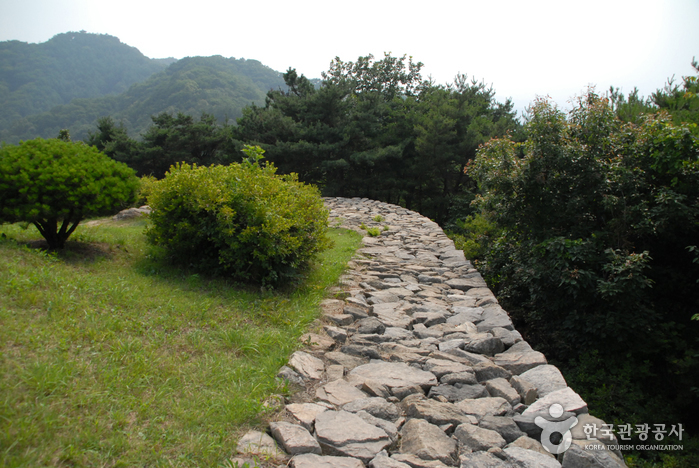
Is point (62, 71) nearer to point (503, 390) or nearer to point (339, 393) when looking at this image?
point (339, 393)

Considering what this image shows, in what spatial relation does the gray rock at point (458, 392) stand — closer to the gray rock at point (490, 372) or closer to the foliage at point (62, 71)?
the gray rock at point (490, 372)

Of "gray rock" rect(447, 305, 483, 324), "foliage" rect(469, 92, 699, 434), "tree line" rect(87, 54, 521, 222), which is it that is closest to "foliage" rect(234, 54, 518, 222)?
"tree line" rect(87, 54, 521, 222)

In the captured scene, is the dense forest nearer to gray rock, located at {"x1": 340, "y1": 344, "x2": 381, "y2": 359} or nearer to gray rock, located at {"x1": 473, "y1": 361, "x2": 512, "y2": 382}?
gray rock, located at {"x1": 473, "y1": 361, "x2": 512, "y2": 382}

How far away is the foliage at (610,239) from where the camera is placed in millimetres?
4688

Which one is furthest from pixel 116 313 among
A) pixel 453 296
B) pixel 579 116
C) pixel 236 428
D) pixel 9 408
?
pixel 579 116

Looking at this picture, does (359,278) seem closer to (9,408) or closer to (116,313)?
(116,313)

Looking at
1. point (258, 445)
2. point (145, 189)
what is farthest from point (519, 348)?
point (145, 189)

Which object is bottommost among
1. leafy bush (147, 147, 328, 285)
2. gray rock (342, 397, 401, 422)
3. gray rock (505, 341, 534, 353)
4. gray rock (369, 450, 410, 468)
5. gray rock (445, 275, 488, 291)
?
gray rock (342, 397, 401, 422)

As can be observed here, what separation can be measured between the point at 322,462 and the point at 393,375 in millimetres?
998

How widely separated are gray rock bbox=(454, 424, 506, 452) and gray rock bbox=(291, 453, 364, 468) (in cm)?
60

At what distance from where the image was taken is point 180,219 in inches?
171

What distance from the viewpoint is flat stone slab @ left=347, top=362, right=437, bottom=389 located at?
2.61 meters

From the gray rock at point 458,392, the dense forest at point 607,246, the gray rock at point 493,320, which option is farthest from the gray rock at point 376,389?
the dense forest at point 607,246

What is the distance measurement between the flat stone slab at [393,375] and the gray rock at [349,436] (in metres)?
0.48
